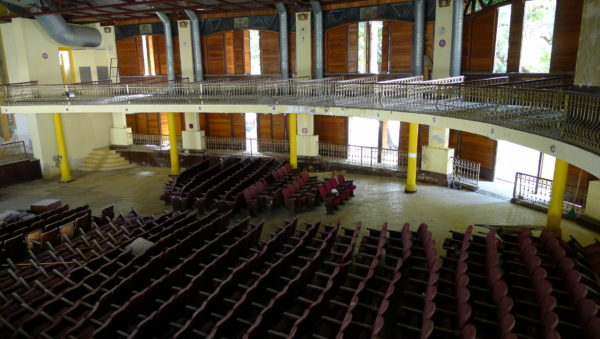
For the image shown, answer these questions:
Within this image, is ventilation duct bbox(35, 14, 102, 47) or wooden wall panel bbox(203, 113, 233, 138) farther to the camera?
wooden wall panel bbox(203, 113, 233, 138)

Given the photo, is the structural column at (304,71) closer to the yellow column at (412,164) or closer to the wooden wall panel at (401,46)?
the wooden wall panel at (401,46)

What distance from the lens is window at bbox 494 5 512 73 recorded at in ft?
48.6

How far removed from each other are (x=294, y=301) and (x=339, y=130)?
43.3 ft

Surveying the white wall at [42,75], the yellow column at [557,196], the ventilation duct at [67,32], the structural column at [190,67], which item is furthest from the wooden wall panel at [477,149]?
the ventilation duct at [67,32]

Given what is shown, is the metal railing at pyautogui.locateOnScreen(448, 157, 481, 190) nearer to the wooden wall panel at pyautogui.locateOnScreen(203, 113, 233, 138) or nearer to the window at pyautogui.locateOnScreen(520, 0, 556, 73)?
the window at pyautogui.locateOnScreen(520, 0, 556, 73)

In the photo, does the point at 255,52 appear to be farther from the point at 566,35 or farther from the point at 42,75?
the point at 566,35

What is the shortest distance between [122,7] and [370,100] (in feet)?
41.6

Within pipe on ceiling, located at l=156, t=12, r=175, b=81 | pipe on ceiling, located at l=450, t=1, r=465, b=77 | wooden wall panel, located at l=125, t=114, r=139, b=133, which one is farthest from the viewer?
wooden wall panel, located at l=125, t=114, r=139, b=133

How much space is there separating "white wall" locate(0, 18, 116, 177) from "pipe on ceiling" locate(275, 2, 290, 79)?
1052cm

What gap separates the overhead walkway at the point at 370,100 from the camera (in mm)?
8211

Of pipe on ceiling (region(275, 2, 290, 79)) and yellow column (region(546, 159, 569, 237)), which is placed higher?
pipe on ceiling (region(275, 2, 290, 79))

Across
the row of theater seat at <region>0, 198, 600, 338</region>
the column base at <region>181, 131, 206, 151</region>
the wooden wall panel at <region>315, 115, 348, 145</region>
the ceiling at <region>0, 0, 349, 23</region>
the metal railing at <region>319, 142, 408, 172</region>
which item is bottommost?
the row of theater seat at <region>0, 198, 600, 338</region>


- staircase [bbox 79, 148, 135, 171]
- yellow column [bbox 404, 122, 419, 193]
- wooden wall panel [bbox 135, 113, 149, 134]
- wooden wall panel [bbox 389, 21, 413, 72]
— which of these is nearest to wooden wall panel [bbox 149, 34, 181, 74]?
wooden wall panel [bbox 135, 113, 149, 134]

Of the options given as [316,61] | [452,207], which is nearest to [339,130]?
[316,61]
